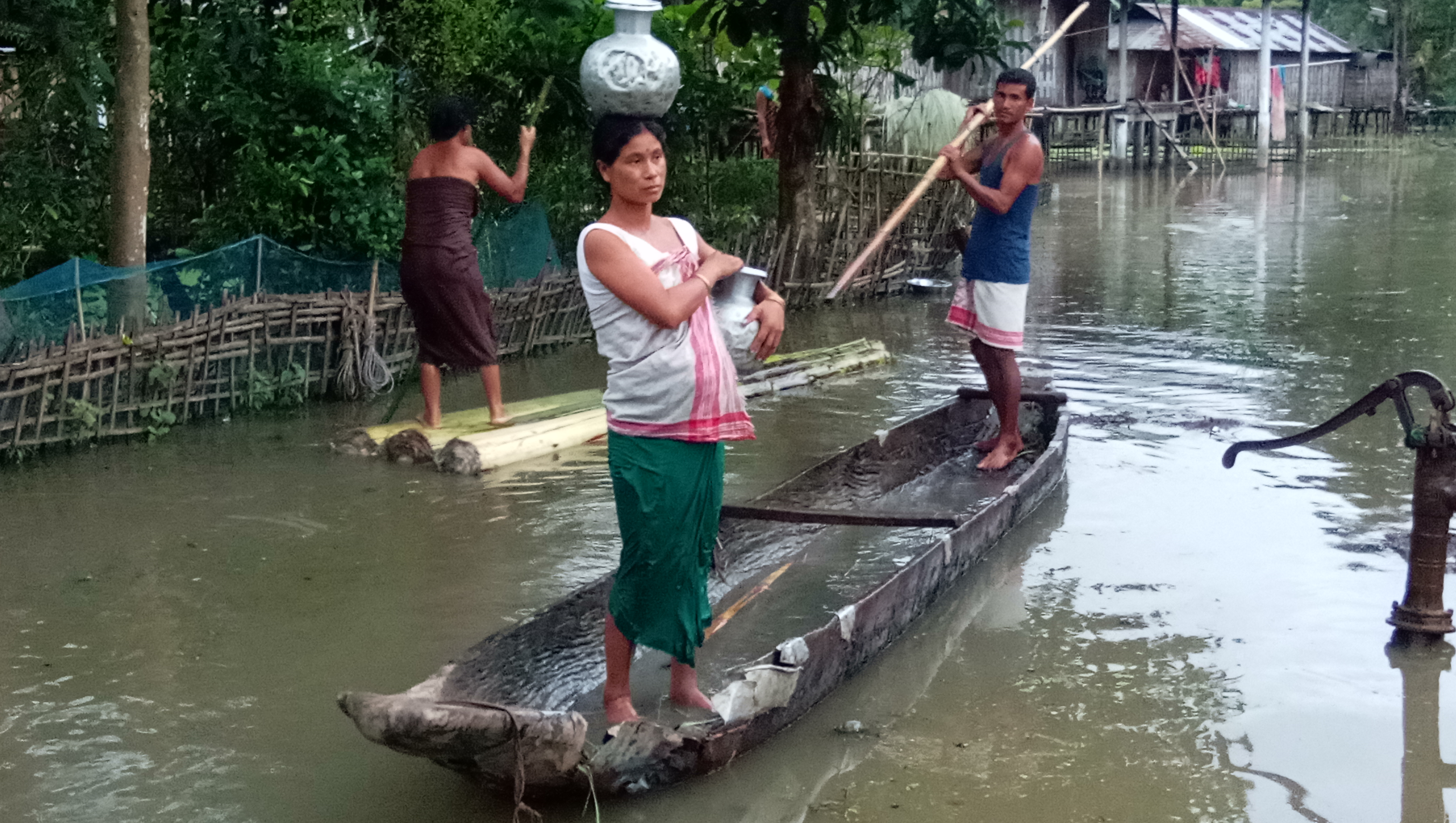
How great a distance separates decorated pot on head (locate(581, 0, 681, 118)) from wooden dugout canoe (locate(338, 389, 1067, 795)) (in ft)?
4.67

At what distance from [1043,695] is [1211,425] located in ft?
12.2

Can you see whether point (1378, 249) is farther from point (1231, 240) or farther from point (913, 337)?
point (913, 337)

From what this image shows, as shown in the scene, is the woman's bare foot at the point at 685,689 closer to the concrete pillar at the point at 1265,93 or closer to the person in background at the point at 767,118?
the person in background at the point at 767,118

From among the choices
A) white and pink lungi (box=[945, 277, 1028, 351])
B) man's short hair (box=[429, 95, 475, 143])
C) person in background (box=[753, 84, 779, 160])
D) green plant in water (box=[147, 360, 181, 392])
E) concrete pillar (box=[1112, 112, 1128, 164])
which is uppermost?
concrete pillar (box=[1112, 112, 1128, 164])

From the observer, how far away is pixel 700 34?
11781 millimetres

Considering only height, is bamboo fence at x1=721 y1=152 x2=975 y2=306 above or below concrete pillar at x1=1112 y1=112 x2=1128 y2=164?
below

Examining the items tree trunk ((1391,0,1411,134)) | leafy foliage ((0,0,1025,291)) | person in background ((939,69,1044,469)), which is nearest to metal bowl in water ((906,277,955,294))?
leafy foliage ((0,0,1025,291))

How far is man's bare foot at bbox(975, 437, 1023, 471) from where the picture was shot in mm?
6309

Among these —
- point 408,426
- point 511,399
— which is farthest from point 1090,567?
point 511,399

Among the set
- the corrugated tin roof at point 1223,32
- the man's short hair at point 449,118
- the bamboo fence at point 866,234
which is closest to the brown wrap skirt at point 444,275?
the man's short hair at point 449,118

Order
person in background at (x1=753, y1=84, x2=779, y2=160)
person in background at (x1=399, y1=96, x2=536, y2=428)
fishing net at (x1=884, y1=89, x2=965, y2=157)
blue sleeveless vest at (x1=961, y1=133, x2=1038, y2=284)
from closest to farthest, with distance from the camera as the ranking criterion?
blue sleeveless vest at (x1=961, y1=133, x2=1038, y2=284)
person in background at (x1=399, y1=96, x2=536, y2=428)
person in background at (x1=753, y1=84, x2=779, y2=160)
fishing net at (x1=884, y1=89, x2=965, y2=157)

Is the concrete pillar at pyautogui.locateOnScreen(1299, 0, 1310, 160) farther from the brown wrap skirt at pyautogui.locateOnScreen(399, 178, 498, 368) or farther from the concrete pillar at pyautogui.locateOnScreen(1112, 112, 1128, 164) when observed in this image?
the brown wrap skirt at pyautogui.locateOnScreen(399, 178, 498, 368)

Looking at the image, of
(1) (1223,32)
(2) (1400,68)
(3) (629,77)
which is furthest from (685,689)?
(2) (1400,68)

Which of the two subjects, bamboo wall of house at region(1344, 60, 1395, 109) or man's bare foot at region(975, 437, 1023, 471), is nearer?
man's bare foot at region(975, 437, 1023, 471)
